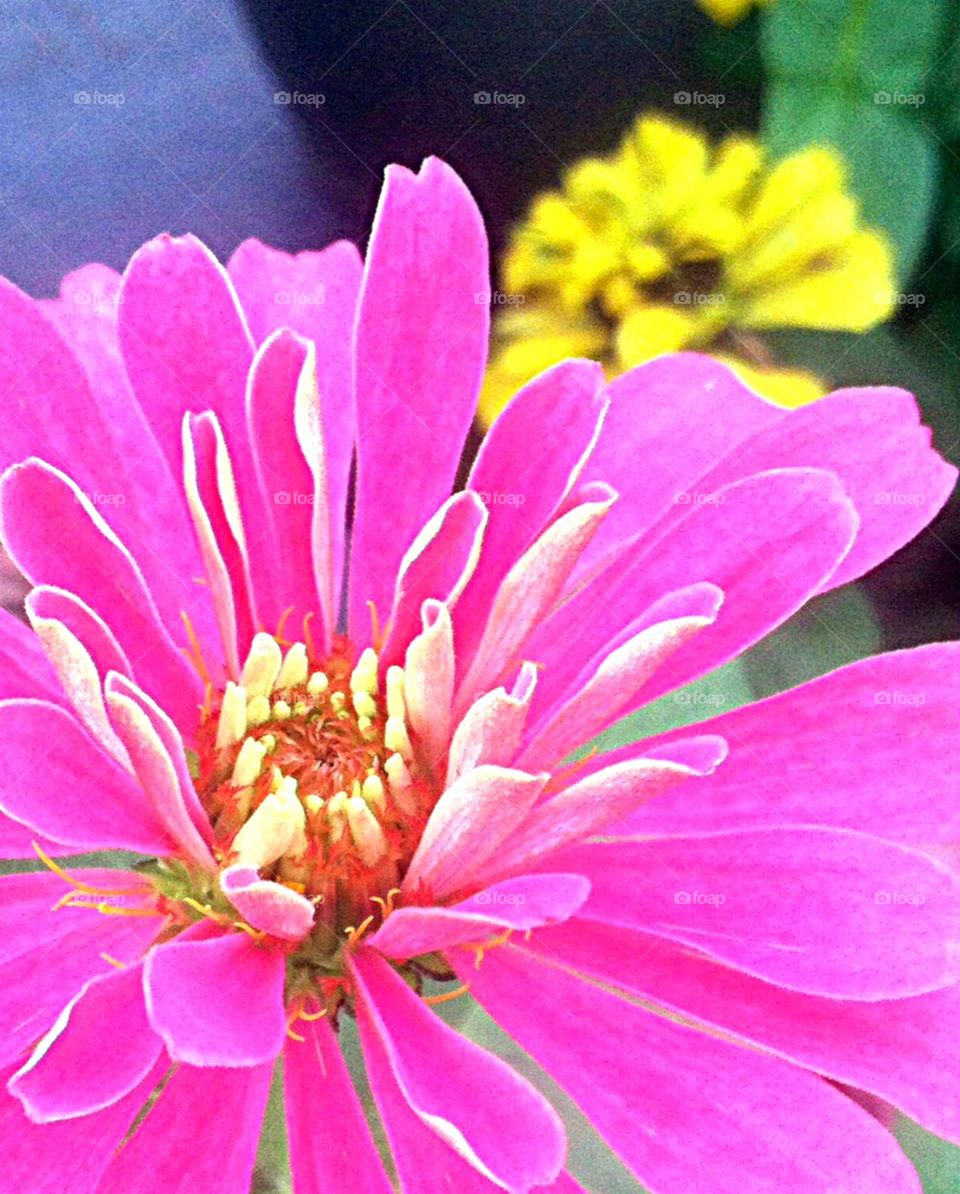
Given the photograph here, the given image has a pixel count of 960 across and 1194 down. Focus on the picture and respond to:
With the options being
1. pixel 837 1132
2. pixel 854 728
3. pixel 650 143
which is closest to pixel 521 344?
pixel 650 143

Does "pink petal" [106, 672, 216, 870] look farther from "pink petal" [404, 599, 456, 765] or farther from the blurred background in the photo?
the blurred background

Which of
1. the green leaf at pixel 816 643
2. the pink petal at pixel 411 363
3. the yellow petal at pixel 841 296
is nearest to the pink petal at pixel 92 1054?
the pink petal at pixel 411 363
